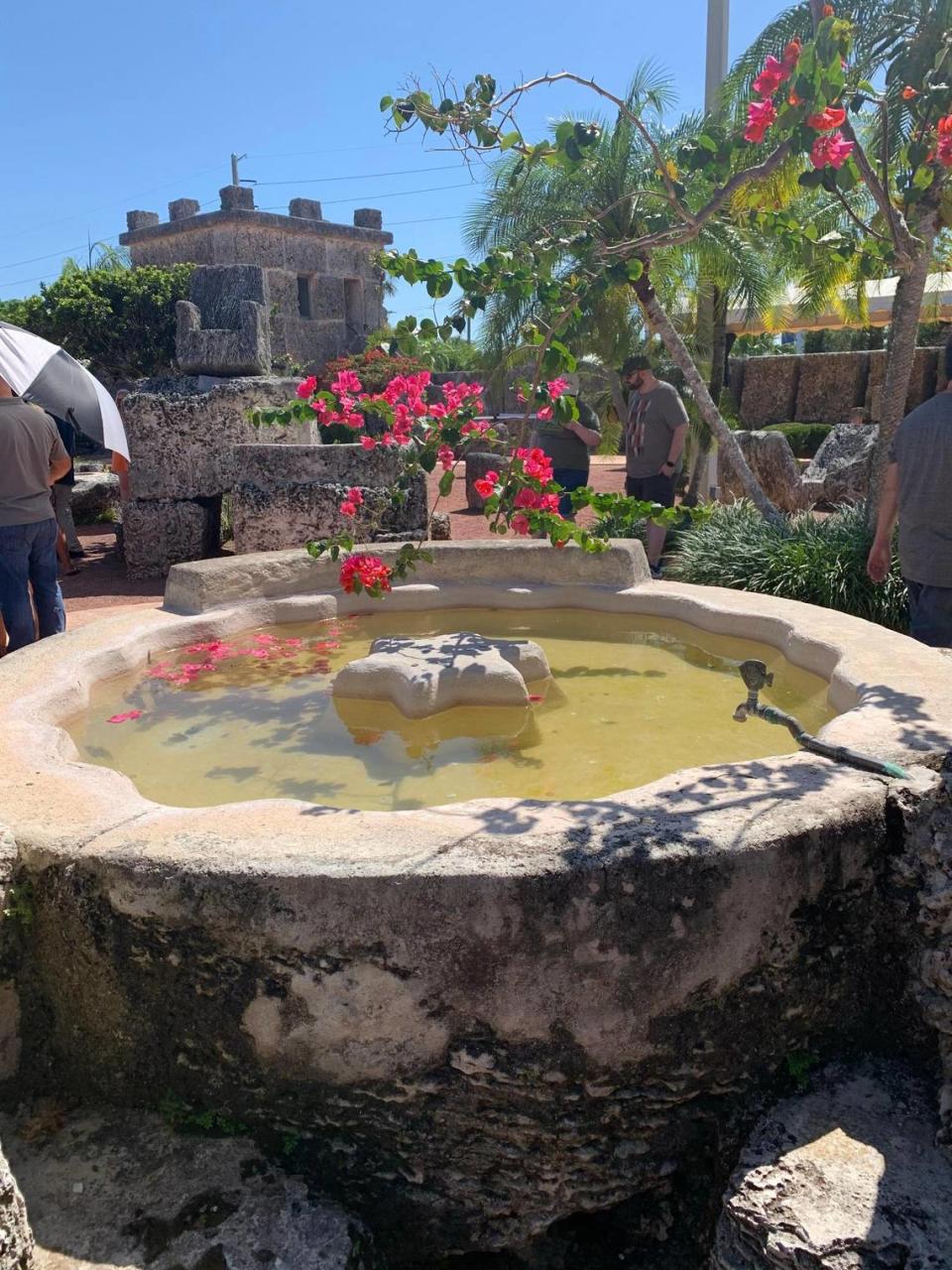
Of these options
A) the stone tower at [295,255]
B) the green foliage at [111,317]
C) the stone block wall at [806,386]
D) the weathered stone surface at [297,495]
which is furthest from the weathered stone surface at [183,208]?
the weathered stone surface at [297,495]

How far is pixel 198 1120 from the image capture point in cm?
209

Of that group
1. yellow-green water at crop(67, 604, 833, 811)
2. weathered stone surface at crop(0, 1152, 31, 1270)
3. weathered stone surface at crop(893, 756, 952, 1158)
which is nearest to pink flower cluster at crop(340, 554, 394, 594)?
yellow-green water at crop(67, 604, 833, 811)

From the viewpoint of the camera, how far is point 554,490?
13.7 ft

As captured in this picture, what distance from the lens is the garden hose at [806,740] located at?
2232 millimetres

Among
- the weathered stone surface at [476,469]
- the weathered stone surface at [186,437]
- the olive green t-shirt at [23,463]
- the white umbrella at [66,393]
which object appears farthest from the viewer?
the weathered stone surface at [476,469]

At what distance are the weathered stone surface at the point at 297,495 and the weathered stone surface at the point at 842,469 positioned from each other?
227 inches

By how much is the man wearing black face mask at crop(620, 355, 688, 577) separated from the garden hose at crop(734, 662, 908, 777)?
3675 mm

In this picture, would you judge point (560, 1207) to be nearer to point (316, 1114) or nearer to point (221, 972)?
point (316, 1114)

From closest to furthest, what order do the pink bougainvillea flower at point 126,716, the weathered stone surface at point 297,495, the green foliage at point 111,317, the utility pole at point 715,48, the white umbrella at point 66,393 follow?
the pink bougainvillea flower at point 126,716, the white umbrella at point 66,393, the weathered stone surface at point 297,495, the utility pole at point 715,48, the green foliage at point 111,317

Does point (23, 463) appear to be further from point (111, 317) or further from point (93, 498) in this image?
point (111, 317)

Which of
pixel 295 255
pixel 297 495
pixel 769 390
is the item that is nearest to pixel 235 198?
pixel 295 255

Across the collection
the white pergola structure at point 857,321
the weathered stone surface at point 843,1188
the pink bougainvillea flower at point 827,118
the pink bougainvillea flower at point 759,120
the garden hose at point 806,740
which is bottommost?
the weathered stone surface at point 843,1188

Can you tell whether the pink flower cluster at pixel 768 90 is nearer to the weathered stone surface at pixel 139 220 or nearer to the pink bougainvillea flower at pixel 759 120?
the pink bougainvillea flower at pixel 759 120

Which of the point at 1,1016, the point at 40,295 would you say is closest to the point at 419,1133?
the point at 1,1016
